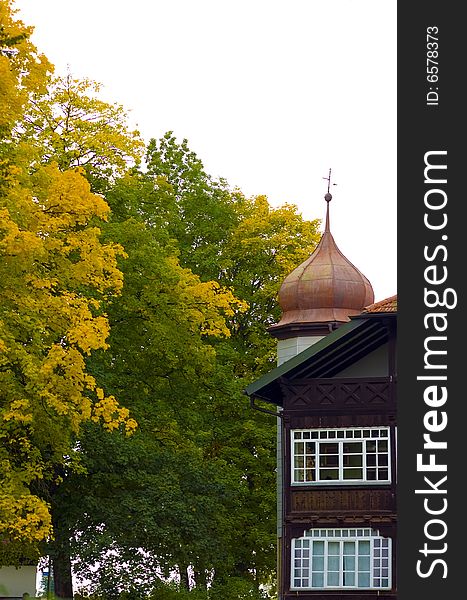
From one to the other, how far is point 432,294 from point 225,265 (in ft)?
98.7

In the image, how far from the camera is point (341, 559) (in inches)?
1348

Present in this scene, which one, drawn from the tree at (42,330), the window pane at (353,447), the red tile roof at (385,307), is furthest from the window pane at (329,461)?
the tree at (42,330)

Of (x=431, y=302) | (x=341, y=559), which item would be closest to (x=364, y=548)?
(x=341, y=559)

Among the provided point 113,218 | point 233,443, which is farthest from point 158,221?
point 233,443

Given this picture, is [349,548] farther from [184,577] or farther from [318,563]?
[184,577]

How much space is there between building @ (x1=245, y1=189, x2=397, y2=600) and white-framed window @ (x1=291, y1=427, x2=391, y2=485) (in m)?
0.02

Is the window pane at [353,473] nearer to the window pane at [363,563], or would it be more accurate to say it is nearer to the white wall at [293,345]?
the window pane at [363,563]

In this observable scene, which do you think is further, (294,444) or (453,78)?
(294,444)

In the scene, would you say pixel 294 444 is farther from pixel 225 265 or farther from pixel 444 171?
pixel 444 171

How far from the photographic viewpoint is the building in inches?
1335

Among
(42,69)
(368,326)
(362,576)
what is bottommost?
(362,576)

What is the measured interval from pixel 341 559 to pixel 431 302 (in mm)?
19803

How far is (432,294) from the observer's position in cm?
1536

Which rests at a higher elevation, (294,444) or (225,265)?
(225,265)
